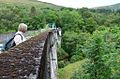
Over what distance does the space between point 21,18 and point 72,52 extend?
1150 cm

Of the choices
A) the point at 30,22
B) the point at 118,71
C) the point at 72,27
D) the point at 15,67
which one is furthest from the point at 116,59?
the point at 72,27

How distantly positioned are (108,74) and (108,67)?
0.50 m

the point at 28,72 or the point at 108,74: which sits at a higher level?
the point at 28,72

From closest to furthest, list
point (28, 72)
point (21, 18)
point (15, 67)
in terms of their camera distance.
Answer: point (28, 72)
point (15, 67)
point (21, 18)

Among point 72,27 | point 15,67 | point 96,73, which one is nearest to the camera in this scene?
point 15,67

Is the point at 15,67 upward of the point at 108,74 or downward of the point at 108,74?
upward

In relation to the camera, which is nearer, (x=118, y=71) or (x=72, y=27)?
(x=118, y=71)

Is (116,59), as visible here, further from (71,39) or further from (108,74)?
(71,39)

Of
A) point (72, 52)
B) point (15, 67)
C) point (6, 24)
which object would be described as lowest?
point (72, 52)

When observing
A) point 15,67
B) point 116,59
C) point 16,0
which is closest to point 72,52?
point 116,59

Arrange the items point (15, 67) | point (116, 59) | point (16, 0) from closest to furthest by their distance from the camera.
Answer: point (15, 67) → point (116, 59) → point (16, 0)

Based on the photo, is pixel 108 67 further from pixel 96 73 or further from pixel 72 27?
pixel 72 27

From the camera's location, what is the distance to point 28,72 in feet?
7.72

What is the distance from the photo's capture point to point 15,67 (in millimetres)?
2572
